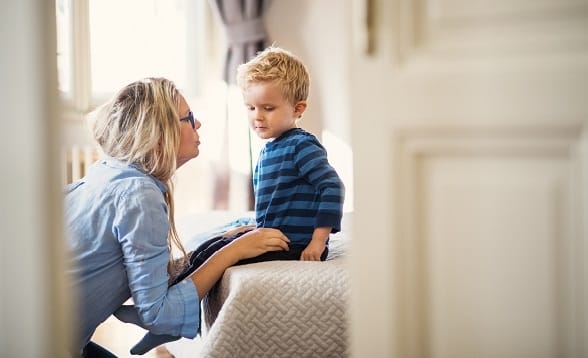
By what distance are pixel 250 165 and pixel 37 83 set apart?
2.88 m

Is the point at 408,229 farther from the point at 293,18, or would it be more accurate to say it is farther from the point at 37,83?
the point at 293,18

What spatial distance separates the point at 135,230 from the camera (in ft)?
4.92

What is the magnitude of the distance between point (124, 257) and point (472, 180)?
94cm

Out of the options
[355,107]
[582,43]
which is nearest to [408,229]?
[355,107]

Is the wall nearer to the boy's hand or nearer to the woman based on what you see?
the woman

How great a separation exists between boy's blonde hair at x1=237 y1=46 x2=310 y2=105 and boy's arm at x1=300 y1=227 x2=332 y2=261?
18.0 inches

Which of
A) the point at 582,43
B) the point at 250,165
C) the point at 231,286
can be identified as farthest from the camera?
the point at 250,165

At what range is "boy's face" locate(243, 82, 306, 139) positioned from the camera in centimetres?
194

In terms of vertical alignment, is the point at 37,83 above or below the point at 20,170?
above

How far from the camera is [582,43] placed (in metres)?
0.85

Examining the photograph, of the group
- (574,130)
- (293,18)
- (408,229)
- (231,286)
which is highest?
(293,18)

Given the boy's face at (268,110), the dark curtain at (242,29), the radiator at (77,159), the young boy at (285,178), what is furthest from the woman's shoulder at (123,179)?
the dark curtain at (242,29)

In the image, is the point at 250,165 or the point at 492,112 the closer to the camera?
the point at 492,112

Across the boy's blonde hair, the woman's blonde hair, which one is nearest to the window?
the boy's blonde hair
